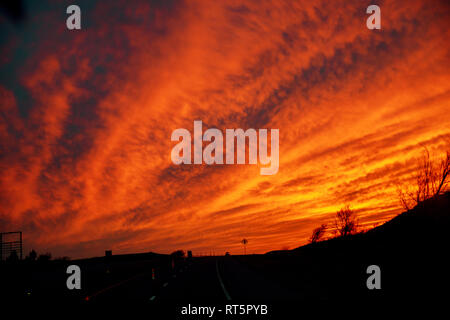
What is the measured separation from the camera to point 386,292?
12812 mm

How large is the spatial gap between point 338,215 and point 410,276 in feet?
208

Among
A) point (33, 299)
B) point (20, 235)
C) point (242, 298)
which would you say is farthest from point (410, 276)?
point (20, 235)

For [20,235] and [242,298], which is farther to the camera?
[20,235]

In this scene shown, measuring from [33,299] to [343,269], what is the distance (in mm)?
14361

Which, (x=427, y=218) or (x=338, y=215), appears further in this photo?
(x=338, y=215)

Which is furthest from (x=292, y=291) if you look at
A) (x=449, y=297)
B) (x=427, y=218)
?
(x=427, y=218)

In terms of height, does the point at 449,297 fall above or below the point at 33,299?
above
